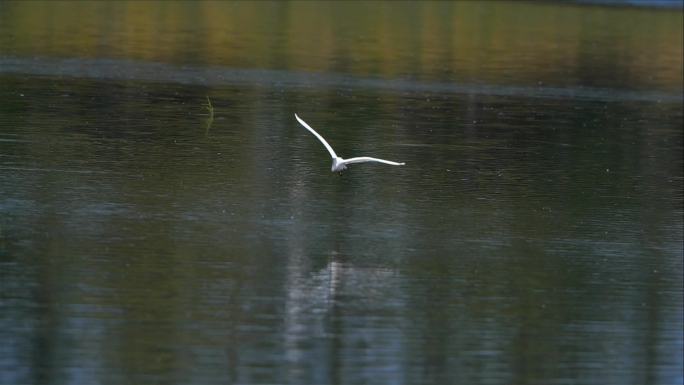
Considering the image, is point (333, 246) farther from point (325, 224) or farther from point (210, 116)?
point (210, 116)

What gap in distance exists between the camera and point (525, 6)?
214ft

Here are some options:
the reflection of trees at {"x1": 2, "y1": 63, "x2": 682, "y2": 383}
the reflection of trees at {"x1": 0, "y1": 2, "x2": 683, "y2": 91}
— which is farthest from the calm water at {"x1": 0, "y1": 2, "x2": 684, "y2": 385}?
the reflection of trees at {"x1": 0, "y1": 2, "x2": 683, "y2": 91}

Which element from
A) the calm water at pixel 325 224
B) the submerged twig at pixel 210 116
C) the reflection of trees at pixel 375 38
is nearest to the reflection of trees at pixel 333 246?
the calm water at pixel 325 224

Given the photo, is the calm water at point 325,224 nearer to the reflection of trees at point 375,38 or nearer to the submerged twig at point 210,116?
the submerged twig at point 210,116

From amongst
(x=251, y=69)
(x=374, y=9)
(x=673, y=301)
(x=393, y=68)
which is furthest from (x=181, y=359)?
(x=374, y=9)

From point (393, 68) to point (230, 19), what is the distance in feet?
40.3

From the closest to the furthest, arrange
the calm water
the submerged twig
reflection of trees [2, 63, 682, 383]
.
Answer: the calm water
reflection of trees [2, 63, 682, 383]
the submerged twig

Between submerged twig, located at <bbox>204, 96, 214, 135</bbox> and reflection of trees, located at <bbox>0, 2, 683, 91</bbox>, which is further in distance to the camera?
reflection of trees, located at <bbox>0, 2, 683, 91</bbox>

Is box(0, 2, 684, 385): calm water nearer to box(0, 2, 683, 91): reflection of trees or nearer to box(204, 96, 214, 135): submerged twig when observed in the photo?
box(204, 96, 214, 135): submerged twig

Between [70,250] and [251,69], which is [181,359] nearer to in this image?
[70,250]

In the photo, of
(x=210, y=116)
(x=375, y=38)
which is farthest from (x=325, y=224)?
(x=375, y=38)

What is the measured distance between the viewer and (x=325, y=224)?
21.1 m

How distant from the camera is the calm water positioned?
1612cm

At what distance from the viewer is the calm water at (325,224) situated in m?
16.1
